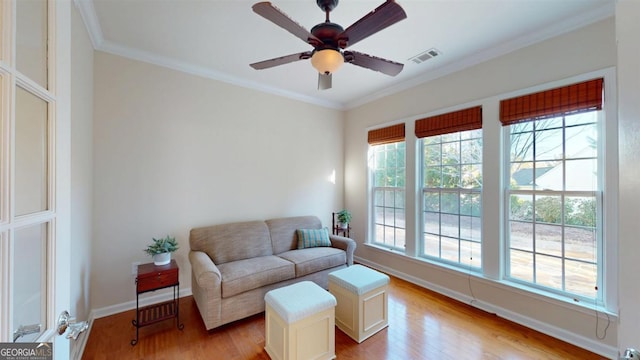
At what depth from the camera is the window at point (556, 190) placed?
2.11m

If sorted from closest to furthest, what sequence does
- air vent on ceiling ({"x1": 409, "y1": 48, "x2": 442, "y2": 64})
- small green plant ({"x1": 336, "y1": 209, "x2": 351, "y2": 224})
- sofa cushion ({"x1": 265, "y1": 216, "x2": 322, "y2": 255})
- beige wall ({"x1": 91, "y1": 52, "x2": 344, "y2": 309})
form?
beige wall ({"x1": 91, "y1": 52, "x2": 344, "y2": 309}), air vent on ceiling ({"x1": 409, "y1": 48, "x2": 442, "y2": 64}), sofa cushion ({"x1": 265, "y1": 216, "x2": 322, "y2": 255}), small green plant ({"x1": 336, "y1": 209, "x2": 351, "y2": 224})

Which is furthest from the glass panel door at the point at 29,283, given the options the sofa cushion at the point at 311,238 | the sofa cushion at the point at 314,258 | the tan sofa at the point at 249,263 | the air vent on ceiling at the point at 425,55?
the air vent on ceiling at the point at 425,55

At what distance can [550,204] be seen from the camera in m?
2.34

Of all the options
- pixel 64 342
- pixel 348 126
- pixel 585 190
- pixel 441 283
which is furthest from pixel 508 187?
pixel 64 342

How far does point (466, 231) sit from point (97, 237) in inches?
158

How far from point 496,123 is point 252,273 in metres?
2.99

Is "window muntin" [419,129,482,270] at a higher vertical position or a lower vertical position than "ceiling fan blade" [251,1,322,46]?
lower

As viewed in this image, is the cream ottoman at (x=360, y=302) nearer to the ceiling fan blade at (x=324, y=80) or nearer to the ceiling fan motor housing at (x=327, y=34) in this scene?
the ceiling fan blade at (x=324, y=80)

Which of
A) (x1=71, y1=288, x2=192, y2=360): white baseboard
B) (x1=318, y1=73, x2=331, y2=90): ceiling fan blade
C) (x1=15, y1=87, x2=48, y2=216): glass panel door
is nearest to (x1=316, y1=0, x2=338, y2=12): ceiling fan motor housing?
(x1=318, y1=73, x2=331, y2=90): ceiling fan blade

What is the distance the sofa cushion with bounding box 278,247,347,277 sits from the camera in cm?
288

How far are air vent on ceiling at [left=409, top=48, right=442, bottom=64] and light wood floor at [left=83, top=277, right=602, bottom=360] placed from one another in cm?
279

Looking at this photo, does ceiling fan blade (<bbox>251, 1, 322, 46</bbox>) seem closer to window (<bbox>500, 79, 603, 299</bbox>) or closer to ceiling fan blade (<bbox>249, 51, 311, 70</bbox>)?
ceiling fan blade (<bbox>249, 51, 311, 70</bbox>)

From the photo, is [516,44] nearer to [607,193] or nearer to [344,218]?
[607,193]

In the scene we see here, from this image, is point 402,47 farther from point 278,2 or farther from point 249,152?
point 249,152
